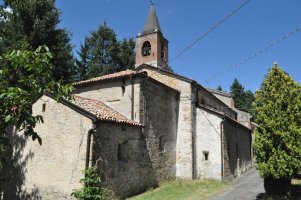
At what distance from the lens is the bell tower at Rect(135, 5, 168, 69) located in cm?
2375

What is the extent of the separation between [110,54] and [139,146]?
2635cm

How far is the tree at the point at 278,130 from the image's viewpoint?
38.3 ft

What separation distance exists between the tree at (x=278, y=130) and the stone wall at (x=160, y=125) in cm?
Answer: 651

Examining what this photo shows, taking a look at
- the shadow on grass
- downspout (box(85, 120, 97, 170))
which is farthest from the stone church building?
the shadow on grass

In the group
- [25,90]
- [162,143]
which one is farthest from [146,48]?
[25,90]

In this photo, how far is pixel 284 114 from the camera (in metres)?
12.0

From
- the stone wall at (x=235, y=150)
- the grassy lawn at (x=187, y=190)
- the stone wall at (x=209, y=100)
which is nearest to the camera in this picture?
the grassy lawn at (x=187, y=190)

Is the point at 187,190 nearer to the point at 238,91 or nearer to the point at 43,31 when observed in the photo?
the point at 43,31

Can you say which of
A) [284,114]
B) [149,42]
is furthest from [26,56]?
[149,42]

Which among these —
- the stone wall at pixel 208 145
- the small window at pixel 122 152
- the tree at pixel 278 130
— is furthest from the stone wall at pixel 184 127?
the tree at pixel 278 130

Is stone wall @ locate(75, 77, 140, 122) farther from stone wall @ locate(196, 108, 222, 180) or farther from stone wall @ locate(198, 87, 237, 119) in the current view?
stone wall @ locate(198, 87, 237, 119)

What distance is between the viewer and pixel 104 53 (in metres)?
40.8

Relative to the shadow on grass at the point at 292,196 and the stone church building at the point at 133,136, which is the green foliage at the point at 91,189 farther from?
the shadow on grass at the point at 292,196

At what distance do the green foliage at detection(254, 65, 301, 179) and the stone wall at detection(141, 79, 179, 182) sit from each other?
650 centimetres
